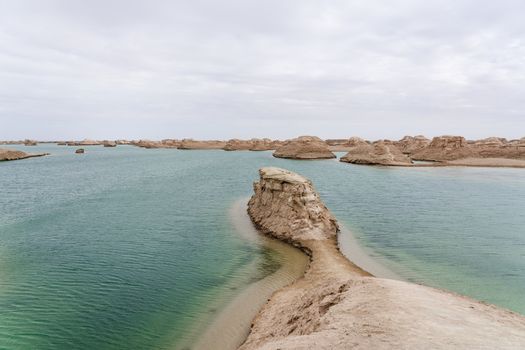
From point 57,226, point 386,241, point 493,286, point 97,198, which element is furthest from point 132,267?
point 97,198

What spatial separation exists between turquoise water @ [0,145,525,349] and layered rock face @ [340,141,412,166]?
57.9 metres

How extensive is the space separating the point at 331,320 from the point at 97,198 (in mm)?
40761

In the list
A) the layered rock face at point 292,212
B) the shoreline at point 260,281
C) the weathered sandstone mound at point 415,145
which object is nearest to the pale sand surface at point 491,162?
the weathered sandstone mound at point 415,145

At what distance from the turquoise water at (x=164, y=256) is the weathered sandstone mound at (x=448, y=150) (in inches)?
3196

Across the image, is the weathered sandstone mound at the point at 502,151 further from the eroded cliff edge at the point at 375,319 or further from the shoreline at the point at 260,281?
the eroded cliff edge at the point at 375,319

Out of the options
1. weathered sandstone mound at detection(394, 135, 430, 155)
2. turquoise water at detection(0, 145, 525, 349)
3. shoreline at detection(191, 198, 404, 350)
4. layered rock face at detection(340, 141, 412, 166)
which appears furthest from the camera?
weathered sandstone mound at detection(394, 135, 430, 155)

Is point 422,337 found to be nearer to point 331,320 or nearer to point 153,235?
point 331,320

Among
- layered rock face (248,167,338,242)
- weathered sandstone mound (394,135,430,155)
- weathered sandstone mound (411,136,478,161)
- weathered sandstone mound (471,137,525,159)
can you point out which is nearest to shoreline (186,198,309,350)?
layered rock face (248,167,338,242)

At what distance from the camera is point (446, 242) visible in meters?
25.8

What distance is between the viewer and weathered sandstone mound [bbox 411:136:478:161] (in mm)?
117250

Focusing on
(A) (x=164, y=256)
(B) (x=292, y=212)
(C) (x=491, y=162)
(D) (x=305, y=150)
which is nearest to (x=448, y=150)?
(C) (x=491, y=162)

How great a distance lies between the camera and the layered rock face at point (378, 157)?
4040 inches

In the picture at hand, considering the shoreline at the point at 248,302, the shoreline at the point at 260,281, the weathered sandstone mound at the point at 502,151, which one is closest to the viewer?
the shoreline at the point at 248,302

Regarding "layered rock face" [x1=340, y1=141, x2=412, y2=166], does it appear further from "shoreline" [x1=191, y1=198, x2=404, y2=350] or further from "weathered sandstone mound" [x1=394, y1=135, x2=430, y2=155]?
"shoreline" [x1=191, y1=198, x2=404, y2=350]
